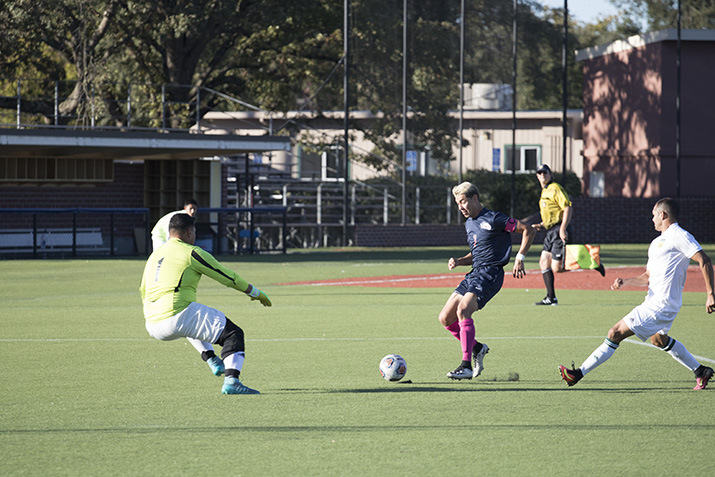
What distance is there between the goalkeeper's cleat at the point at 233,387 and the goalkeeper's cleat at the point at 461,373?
1.94m

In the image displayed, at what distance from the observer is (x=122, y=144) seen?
27281 millimetres

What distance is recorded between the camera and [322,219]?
3981cm

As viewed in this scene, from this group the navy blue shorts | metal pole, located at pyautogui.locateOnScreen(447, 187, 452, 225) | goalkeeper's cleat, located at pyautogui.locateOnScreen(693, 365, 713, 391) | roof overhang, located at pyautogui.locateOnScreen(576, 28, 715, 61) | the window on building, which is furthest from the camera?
the window on building

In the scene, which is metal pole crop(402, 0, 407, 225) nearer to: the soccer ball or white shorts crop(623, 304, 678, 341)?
the soccer ball

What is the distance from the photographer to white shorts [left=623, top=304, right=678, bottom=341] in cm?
815

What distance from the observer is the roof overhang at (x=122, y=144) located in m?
26.2

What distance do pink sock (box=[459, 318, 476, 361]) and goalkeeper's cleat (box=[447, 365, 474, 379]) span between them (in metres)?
0.10

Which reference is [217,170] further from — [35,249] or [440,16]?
[440,16]

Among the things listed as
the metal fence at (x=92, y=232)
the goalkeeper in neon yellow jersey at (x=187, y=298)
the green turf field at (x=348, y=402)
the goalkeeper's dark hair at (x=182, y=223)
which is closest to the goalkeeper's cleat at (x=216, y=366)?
the green turf field at (x=348, y=402)

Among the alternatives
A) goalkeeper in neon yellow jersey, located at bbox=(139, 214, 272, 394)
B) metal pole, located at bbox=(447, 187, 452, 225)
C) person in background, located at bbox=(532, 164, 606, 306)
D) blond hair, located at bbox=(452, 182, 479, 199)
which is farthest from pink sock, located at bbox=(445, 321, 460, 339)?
metal pole, located at bbox=(447, 187, 452, 225)

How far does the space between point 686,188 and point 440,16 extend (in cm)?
1204

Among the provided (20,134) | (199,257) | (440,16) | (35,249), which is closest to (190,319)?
(199,257)

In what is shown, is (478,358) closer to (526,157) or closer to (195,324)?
(195,324)

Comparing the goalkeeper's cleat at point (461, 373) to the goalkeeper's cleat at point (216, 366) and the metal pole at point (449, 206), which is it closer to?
the goalkeeper's cleat at point (216, 366)
